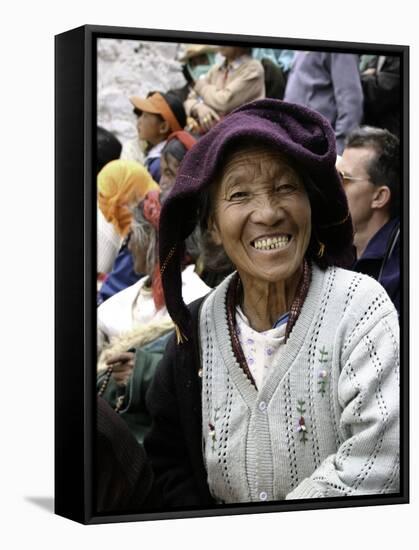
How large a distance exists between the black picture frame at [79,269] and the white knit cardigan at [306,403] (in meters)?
0.13

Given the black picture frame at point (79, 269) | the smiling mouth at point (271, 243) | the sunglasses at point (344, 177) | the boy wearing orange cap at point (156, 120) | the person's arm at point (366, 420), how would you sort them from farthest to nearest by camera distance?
the sunglasses at point (344, 177) < the person's arm at point (366, 420) < the smiling mouth at point (271, 243) < the boy wearing orange cap at point (156, 120) < the black picture frame at point (79, 269)

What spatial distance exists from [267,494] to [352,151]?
1512 millimetres

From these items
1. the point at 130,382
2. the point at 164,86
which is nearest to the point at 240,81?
the point at 164,86

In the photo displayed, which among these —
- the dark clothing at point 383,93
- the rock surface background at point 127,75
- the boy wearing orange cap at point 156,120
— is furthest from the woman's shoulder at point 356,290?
the rock surface background at point 127,75

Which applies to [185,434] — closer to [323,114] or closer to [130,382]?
[130,382]

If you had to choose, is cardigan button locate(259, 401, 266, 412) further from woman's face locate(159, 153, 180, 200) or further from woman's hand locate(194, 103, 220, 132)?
woman's hand locate(194, 103, 220, 132)

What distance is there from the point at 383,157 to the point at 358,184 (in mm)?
207

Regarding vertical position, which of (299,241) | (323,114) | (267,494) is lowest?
(267,494)

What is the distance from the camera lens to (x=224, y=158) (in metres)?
6.68

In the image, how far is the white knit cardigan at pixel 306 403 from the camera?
6.73m

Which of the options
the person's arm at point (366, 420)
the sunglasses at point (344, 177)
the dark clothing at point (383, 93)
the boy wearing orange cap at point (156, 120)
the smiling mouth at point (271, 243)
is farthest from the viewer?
the dark clothing at point (383, 93)

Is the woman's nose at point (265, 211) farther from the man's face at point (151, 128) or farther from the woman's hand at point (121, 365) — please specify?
the woman's hand at point (121, 365)

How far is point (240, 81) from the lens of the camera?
6.79 m

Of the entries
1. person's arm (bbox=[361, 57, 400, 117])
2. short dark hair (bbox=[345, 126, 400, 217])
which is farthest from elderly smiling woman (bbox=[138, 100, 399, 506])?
person's arm (bbox=[361, 57, 400, 117])
